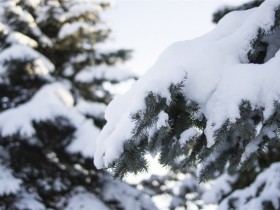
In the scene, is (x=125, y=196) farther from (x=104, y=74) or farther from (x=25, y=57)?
(x=25, y=57)

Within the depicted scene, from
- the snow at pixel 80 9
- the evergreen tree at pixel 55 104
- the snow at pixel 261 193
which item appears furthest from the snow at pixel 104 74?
the snow at pixel 261 193

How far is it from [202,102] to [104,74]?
18.4 feet

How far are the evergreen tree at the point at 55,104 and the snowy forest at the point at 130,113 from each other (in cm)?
2

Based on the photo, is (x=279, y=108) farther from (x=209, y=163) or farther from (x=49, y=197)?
(x=49, y=197)

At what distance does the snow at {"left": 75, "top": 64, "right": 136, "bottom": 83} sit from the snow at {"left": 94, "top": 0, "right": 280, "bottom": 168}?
201 inches

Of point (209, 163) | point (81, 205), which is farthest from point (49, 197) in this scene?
point (209, 163)

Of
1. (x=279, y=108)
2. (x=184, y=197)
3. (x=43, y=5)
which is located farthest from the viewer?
(x=184, y=197)

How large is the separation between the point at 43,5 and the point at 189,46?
257 inches

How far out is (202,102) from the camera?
2182 mm

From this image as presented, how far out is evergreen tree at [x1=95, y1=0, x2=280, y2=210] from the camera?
2070mm

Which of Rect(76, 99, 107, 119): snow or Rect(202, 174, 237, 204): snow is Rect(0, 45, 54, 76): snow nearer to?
Rect(76, 99, 107, 119): snow

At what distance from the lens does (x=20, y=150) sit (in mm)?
6977

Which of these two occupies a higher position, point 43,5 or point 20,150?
point 43,5

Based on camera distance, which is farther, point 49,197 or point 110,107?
point 49,197
